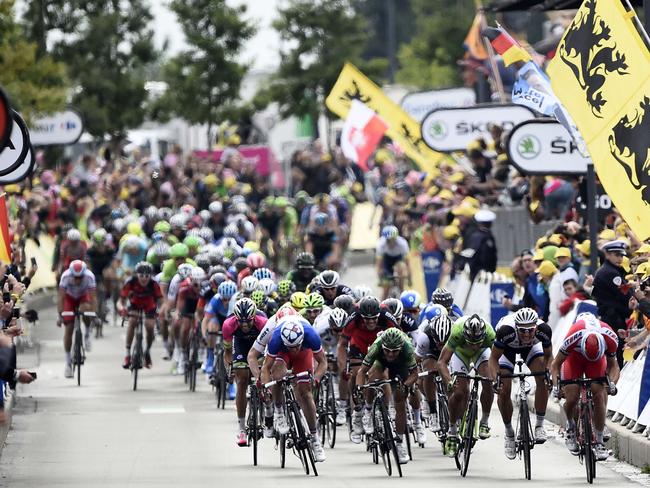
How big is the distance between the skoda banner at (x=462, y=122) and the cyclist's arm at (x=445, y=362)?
29.8 ft

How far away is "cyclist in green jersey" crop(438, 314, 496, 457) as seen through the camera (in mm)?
18656

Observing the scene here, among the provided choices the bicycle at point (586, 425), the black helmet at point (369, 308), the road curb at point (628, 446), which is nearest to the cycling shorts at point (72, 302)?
the black helmet at point (369, 308)

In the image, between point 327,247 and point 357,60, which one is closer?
point 327,247

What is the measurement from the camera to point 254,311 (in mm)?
20109

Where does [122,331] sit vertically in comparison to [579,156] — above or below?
below

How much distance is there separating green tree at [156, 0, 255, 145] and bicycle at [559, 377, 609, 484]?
111ft

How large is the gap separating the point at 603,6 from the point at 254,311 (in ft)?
14.5

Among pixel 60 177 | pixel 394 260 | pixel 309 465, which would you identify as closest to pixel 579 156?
pixel 309 465

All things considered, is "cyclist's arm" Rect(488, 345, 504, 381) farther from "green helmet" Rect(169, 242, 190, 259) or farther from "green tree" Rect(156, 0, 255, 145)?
"green tree" Rect(156, 0, 255, 145)

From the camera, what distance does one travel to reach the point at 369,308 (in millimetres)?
19594

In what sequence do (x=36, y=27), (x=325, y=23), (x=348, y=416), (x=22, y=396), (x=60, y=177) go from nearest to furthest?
1. (x=348, y=416)
2. (x=22, y=396)
3. (x=60, y=177)
4. (x=36, y=27)
5. (x=325, y=23)

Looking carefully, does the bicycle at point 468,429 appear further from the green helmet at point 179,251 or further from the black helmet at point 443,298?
the green helmet at point 179,251

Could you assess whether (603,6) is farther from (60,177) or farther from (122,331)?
(60,177)

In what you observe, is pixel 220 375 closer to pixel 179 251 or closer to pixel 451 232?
pixel 179 251
